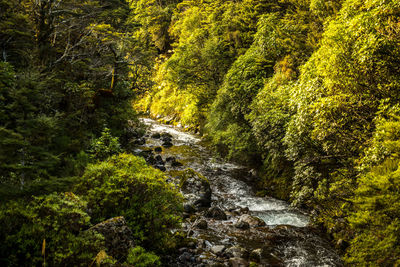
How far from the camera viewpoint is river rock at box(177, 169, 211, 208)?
10680 mm

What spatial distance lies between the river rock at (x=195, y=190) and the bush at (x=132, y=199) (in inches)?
159

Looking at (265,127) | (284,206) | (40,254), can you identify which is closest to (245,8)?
(265,127)

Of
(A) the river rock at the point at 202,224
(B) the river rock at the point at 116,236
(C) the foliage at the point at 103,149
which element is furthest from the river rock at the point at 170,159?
(B) the river rock at the point at 116,236

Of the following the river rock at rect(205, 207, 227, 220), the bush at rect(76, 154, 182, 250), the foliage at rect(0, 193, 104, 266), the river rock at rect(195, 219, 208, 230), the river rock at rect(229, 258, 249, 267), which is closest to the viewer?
the foliage at rect(0, 193, 104, 266)

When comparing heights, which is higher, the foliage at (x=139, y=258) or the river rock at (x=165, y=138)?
the foliage at (x=139, y=258)

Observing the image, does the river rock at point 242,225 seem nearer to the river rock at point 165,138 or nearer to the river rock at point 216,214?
the river rock at point 216,214

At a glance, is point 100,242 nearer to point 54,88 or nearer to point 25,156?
point 25,156

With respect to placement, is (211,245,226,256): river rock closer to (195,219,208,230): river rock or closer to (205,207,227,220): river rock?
(195,219,208,230): river rock

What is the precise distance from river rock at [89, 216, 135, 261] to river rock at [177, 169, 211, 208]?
513 cm

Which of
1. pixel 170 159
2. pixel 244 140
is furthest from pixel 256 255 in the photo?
pixel 170 159

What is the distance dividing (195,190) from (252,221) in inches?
128

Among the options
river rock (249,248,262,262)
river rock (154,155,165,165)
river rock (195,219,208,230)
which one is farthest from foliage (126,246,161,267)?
river rock (154,155,165,165)

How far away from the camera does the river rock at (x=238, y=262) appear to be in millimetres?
6498

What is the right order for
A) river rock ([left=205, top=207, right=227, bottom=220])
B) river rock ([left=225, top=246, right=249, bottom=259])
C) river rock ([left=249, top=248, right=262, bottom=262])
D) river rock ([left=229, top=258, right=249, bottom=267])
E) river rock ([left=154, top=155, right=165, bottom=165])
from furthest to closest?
1. river rock ([left=154, top=155, right=165, bottom=165])
2. river rock ([left=205, top=207, right=227, bottom=220])
3. river rock ([left=225, top=246, right=249, bottom=259])
4. river rock ([left=249, top=248, right=262, bottom=262])
5. river rock ([left=229, top=258, right=249, bottom=267])
